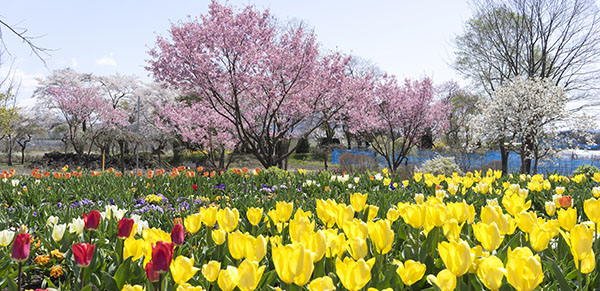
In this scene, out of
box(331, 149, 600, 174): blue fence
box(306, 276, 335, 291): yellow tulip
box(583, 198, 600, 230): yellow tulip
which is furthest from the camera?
box(331, 149, 600, 174): blue fence

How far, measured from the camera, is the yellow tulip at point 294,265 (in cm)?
91

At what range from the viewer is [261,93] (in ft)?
38.9

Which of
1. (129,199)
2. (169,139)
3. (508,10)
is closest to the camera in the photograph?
(129,199)

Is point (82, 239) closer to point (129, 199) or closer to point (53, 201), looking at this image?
point (129, 199)

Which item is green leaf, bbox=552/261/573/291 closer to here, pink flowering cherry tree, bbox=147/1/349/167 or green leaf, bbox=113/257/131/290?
A: green leaf, bbox=113/257/131/290

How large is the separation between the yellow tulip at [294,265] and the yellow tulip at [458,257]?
355 millimetres

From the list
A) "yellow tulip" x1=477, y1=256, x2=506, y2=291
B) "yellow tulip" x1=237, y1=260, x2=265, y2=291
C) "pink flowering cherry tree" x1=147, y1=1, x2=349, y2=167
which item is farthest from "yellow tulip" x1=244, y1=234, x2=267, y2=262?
"pink flowering cherry tree" x1=147, y1=1, x2=349, y2=167

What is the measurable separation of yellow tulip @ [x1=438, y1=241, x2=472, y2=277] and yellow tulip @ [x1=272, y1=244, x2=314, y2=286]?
14.0 inches

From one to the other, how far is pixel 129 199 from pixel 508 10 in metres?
19.8

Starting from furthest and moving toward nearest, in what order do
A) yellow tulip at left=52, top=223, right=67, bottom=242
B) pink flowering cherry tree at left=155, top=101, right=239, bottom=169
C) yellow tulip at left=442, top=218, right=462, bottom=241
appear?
pink flowering cherry tree at left=155, top=101, right=239, bottom=169, yellow tulip at left=52, top=223, right=67, bottom=242, yellow tulip at left=442, top=218, right=462, bottom=241

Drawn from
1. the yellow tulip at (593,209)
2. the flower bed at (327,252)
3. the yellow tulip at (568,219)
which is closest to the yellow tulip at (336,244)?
the flower bed at (327,252)

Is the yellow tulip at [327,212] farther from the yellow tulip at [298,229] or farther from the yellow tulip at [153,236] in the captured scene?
the yellow tulip at [153,236]

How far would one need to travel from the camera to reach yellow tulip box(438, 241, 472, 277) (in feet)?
3.25

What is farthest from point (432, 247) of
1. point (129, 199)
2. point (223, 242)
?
point (129, 199)
